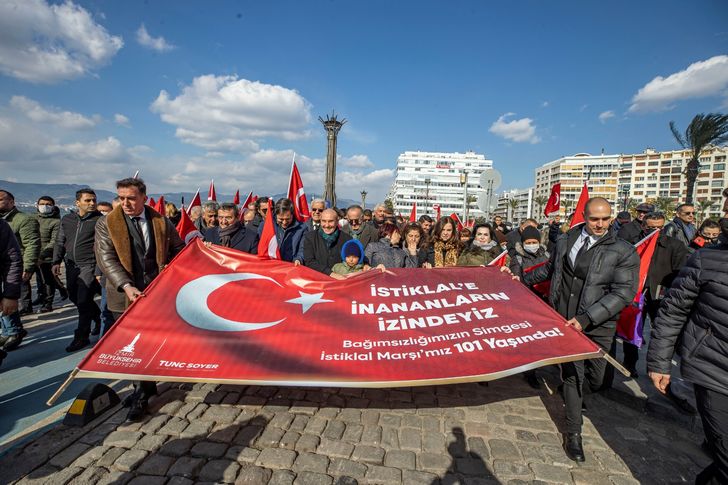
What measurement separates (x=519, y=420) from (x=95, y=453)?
364cm

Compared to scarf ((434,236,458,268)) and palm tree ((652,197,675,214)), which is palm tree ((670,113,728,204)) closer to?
scarf ((434,236,458,268))

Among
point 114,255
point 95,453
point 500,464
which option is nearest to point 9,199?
point 114,255

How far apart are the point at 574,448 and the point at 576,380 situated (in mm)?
526

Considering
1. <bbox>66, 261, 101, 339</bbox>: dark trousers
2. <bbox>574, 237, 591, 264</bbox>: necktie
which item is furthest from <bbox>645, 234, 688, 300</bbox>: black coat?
<bbox>66, 261, 101, 339</bbox>: dark trousers

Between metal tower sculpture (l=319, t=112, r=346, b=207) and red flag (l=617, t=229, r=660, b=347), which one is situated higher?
metal tower sculpture (l=319, t=112, r=346, b=207)

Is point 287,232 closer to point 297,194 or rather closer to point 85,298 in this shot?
point 297,194

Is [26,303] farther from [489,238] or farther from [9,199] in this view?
[489,238]

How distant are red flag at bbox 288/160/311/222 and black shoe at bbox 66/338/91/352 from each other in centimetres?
367

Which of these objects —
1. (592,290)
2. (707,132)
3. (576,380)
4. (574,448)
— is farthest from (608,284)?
(707,132)

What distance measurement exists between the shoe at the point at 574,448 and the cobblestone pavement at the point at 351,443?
0.20ft

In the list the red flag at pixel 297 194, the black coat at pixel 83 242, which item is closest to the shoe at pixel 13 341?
the black coat at pixel 83 242

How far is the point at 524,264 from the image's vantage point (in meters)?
4.77

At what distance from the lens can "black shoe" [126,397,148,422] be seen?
10.2 ft

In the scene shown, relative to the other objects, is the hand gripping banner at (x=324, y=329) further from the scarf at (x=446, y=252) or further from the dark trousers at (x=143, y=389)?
the scarf at (x=446, y=252)
